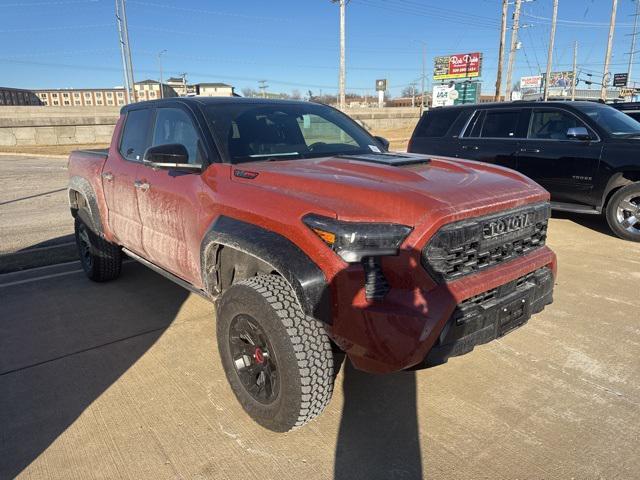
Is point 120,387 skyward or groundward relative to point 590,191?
groundward

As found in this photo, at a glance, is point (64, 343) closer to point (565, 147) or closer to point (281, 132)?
point (281, 132)

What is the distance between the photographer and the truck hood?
2.42 meters

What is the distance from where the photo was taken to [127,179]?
13.8 feet

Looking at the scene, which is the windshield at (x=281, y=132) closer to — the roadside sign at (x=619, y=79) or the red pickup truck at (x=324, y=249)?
the red pickup truck at (x=324, y=249)

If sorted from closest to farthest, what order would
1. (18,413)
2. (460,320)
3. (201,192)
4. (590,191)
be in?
1. (460,320)
2. (18,413)
3. (201,192)
4. (590,191)

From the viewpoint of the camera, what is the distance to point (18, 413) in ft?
9.66

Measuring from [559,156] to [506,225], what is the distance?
525cm

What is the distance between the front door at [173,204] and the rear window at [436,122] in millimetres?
5668

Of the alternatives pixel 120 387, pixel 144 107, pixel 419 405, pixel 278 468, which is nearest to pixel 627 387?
pixel 419 405

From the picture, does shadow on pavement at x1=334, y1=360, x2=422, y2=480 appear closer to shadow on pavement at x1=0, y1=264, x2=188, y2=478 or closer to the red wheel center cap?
the red wheel center cap

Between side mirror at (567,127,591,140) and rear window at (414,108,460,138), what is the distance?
2023mm

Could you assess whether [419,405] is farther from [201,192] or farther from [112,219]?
[112,219]

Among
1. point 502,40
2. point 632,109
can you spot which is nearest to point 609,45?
point 502,40

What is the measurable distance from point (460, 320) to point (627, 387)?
5.22 feet
